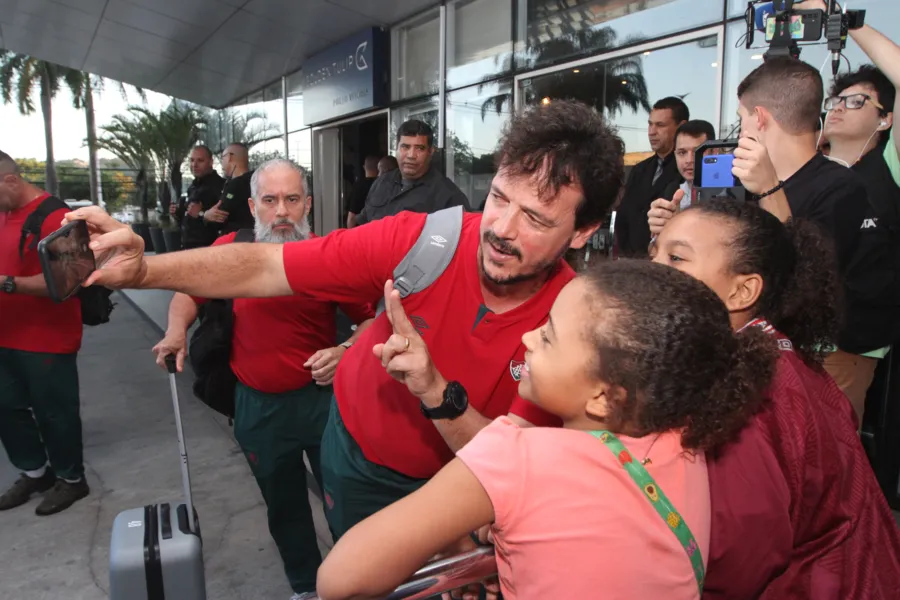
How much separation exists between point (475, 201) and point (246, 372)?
16.1 ft

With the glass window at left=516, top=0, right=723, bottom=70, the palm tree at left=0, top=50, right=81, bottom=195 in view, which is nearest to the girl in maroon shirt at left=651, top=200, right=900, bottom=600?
the glass window at left=516, top=0, right=723, bottom=70

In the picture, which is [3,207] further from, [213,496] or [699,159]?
[699,159]

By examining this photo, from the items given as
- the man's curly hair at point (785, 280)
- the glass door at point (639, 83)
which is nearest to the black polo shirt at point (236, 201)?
the glass door at point (639, 83)

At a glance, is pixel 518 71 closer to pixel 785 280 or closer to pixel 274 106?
pixel 785 280

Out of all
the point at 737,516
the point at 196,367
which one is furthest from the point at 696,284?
the point at 196,367

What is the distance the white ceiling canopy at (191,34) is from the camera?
315 inches

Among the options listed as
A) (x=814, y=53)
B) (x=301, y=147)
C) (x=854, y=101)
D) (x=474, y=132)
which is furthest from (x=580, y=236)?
(x=301, y=147)

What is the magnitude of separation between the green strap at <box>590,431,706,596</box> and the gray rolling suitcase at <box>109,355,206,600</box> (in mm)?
990

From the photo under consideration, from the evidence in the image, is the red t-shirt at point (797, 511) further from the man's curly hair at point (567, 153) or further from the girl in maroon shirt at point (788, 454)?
the man's curly hair at point (567, 153)

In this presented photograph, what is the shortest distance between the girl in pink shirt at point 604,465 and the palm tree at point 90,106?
2677 centimetres

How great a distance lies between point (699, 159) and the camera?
2.10 metres

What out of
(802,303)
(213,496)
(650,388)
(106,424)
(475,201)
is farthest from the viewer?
(475,201)

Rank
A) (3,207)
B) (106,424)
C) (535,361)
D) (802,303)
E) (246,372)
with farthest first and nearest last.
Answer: (106,424) → (3,207) → (246,372) → (802,303) → (535,361)

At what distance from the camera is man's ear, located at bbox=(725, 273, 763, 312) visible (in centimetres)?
132
